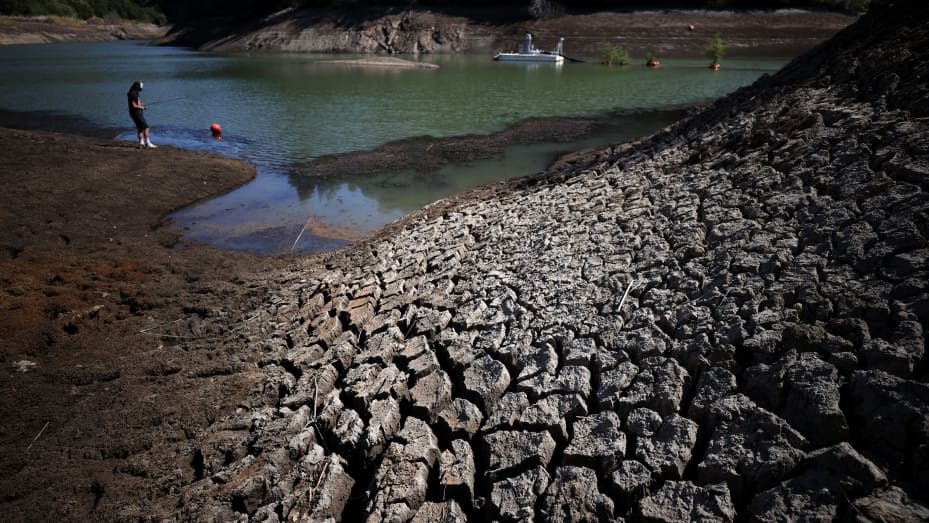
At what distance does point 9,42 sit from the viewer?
6075 cm

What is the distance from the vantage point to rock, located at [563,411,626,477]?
288cm

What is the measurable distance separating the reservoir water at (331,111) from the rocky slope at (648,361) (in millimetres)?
4501

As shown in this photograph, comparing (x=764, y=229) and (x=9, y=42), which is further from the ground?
(x=9, y=42)

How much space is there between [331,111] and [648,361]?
1852cm

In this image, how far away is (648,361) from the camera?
3338 mm

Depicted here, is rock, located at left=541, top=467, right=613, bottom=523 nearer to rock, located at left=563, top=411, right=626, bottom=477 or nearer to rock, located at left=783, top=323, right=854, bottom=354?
rock, located at left=563, top=411, right=626, bottom=477

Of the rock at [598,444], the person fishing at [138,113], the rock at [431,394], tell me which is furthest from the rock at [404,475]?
the person fishing at [138,113]

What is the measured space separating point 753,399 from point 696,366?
1.26 ft

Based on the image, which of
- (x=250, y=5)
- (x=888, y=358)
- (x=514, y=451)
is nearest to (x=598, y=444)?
(x=514, y=451)

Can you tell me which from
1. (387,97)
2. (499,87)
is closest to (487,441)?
(387,97)

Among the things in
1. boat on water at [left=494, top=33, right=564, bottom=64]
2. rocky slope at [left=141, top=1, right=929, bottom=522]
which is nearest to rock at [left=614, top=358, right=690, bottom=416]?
rocky slope at [left=141, top=1, right=929, bottom=522]

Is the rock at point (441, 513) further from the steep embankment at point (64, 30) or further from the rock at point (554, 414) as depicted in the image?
the steep embankment at point (64, 30)

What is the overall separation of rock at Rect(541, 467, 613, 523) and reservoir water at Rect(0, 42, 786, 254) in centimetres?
623

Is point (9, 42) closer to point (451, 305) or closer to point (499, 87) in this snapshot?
point (499, 87)
